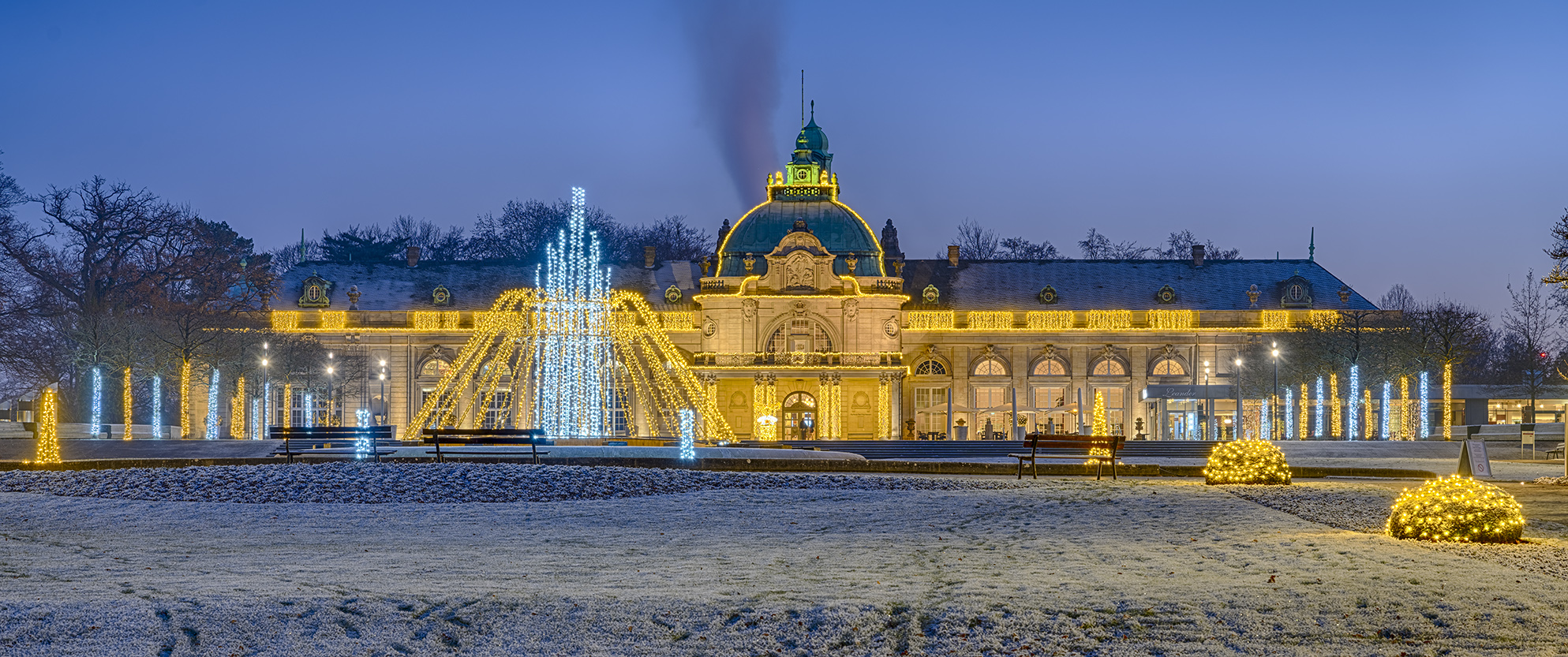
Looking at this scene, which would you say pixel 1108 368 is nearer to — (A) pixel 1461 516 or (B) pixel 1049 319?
(B) pixel 1049 319

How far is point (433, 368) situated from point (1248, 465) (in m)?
54.1

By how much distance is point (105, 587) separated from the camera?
1234 cm

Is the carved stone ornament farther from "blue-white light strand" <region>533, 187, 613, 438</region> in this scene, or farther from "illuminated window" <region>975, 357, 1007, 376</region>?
"blue-white light strand" <region>533, 187, 613, 438</region>

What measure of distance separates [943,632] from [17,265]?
52.3 metres

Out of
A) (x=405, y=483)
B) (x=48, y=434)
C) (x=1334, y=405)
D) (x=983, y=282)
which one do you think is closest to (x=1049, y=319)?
(x=983, y=282)

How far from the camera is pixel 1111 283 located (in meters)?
77.4

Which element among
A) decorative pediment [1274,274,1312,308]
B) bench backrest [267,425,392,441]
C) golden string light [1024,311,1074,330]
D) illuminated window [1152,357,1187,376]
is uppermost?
decorative pediment [1274,274,1312,308]

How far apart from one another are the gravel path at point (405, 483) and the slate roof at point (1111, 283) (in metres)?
50.3

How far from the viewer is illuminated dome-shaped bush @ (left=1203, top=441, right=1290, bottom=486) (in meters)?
25.4

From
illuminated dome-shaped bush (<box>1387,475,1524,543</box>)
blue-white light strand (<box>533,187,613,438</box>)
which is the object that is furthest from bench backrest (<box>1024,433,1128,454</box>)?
illuminated dome-shaped bush (<box>1387,475,1524,543</box>)

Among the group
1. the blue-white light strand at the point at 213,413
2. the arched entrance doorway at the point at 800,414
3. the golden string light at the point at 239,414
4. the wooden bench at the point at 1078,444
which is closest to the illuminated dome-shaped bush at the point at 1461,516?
the wooden bench at the point at 1078,444

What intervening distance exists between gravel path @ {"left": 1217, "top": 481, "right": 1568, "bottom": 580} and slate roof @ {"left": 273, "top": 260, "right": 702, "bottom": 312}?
2119 inches

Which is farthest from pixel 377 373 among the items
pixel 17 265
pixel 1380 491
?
pixel 1380 491

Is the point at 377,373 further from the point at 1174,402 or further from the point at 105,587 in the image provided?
the point at 105,587
